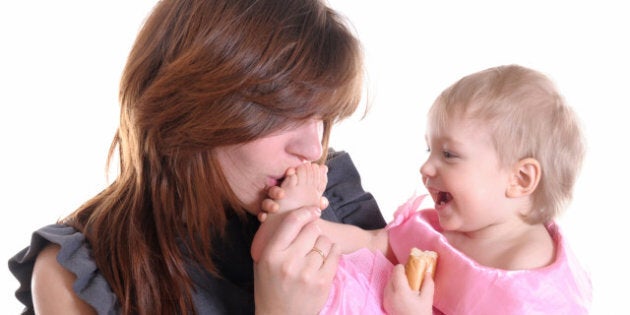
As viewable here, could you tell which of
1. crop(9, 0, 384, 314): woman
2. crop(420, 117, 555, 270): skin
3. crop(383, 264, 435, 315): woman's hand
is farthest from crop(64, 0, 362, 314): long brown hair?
crop(383, 264, 435, 315): woman's hand

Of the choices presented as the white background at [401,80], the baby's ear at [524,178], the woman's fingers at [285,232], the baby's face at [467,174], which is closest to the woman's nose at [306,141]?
the woman's fingers at [285,232]

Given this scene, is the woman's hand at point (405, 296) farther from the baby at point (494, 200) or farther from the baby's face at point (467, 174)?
the baby's face at point (467, 174)

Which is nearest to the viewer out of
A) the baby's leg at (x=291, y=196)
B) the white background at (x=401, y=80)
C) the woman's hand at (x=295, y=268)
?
the woman's hand at (x=295, y=268)

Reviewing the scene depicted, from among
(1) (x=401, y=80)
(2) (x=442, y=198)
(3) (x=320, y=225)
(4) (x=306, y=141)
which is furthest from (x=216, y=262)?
(1) (x=401, y=80)

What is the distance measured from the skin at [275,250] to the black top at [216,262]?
37 mm

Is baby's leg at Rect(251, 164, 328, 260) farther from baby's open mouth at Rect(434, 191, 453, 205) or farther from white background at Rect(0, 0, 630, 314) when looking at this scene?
white background at Rect(0, 0, 630, 314)

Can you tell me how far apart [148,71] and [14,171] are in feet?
4.03

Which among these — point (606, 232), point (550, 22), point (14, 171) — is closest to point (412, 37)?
point (550, 22)

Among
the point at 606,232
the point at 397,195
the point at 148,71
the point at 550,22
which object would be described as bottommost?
the point at 606,232

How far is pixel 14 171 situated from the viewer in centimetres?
252

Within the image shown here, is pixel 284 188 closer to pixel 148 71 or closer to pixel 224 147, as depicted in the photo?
pixel 224 147

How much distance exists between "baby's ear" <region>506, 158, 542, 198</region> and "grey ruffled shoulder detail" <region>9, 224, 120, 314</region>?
796 mm

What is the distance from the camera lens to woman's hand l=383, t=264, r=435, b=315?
4.73 ft

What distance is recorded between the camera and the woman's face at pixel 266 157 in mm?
1471
